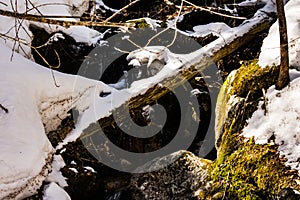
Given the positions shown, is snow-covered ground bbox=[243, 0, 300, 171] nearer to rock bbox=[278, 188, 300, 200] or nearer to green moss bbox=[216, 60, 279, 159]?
green moss bbox=[216, 60, 279, 159]

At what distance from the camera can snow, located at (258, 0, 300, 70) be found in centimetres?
400

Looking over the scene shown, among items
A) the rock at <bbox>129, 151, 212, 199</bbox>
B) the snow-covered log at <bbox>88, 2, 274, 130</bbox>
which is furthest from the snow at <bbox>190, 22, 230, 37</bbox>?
the rock at <bbox>129, 151, 212, 199</bbox>

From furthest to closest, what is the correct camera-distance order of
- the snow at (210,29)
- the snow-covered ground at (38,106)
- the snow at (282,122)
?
the snow at (210,29) < the snow-covered ground at (38,106) < the snow at (282,122)

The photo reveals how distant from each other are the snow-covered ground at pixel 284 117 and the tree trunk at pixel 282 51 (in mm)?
73

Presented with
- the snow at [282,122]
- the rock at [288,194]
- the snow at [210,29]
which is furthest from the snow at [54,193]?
the snow at [210,29]

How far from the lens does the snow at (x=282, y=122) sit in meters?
3.33

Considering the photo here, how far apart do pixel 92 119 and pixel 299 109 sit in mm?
2793

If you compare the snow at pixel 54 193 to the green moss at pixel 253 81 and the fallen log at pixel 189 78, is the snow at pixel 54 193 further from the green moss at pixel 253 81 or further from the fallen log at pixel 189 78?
the green moss at pixel 253 81

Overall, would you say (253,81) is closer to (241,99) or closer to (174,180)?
(241,99)

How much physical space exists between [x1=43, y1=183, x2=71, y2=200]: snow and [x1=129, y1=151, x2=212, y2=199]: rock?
0.83 m

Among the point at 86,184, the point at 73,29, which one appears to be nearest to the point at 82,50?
the point at 73,29

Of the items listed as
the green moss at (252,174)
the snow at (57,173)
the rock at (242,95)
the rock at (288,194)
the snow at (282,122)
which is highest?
the snow at (57,173)

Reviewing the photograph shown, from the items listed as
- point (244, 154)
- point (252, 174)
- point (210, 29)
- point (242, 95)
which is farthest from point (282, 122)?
point (210, 29)

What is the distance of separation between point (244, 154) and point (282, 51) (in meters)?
1.17
